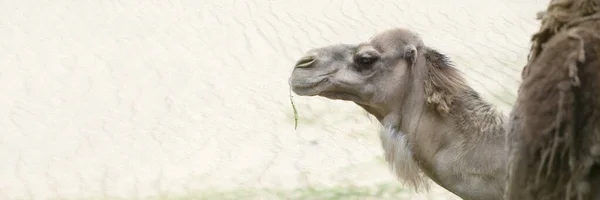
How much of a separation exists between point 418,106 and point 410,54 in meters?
0.22

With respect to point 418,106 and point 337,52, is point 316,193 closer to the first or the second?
point 337,52

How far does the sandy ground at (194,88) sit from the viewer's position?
23.7ft

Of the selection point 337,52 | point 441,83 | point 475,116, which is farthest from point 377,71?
point 475,116

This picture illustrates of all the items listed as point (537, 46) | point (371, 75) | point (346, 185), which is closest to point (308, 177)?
point (346, 185)

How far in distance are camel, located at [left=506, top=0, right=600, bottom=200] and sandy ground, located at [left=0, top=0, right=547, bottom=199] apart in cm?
260

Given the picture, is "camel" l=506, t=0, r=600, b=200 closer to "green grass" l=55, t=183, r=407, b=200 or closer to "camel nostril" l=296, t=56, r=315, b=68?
"camel nostril" l=296, t=56, r=315, b=68

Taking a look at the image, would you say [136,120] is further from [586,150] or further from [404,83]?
[586,150]

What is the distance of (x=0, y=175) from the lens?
7191 mm

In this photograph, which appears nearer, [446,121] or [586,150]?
[586,150]

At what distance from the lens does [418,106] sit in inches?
179

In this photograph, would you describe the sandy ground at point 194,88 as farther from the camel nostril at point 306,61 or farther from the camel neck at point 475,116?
the camel neck at point 475,116

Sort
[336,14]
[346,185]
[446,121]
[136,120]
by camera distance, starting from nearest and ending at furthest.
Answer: [446,121] < [346,185] < [136,120] < [336,14]

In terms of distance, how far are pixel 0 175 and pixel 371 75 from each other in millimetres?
3471

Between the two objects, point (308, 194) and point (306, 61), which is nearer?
point (306, 61)
